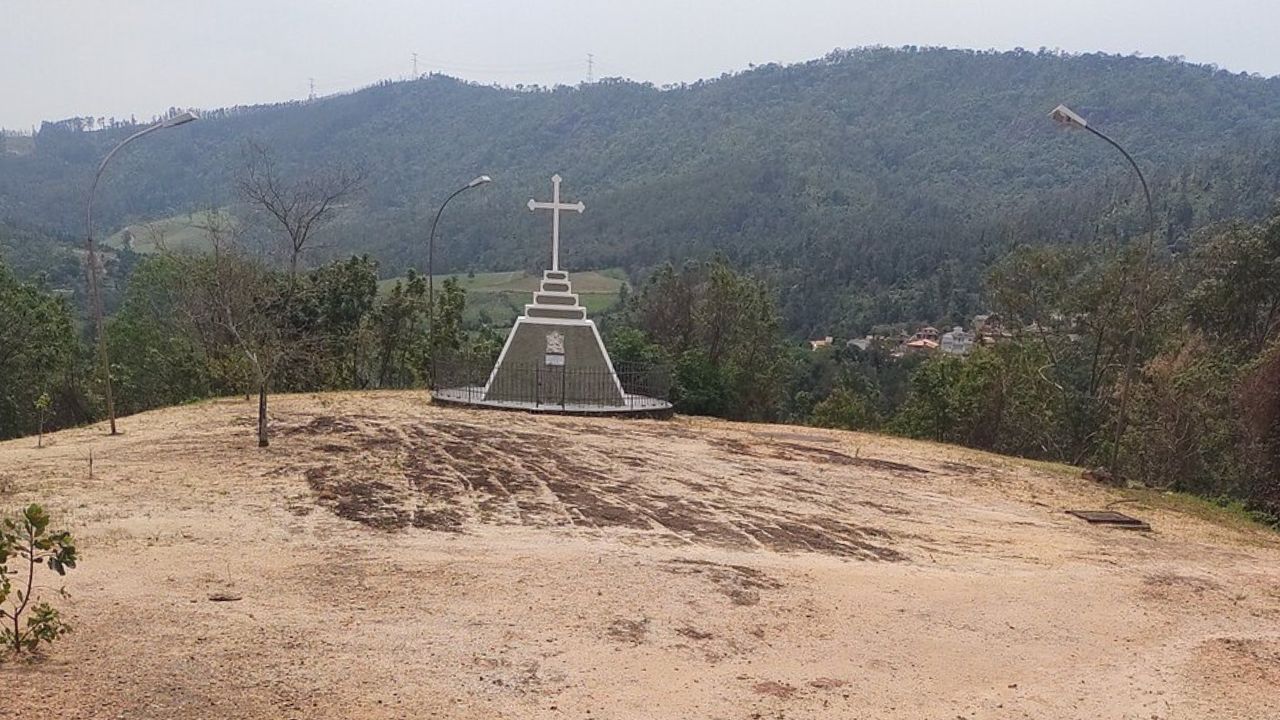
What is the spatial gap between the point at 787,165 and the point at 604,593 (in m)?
115

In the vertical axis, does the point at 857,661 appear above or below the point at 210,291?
below

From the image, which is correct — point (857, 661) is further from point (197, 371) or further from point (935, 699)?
point (197, 371)

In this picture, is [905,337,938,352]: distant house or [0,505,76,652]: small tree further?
[905,337,938,352]: distant house

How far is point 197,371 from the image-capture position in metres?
27.7

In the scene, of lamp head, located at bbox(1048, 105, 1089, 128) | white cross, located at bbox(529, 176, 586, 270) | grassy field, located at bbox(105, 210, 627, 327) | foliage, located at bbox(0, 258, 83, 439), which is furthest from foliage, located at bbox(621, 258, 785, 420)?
grassy field, located at bbox(105, 210, 627, 327)

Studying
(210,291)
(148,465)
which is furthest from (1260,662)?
(210,291)

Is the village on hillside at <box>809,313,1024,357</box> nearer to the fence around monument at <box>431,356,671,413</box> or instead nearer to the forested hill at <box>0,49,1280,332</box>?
the forested hill at <box>0,49,1280,332</box>

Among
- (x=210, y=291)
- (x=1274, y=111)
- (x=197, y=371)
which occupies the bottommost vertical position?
(x=197, y=371)

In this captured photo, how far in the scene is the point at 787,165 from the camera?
384 feet

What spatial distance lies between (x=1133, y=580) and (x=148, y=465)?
1197 cm

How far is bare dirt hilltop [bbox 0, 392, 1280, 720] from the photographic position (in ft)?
17.4

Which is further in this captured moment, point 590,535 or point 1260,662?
point 590,535

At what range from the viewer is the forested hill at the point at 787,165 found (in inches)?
3204

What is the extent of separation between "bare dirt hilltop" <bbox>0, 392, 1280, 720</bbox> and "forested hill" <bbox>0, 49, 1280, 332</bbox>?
207 ft
